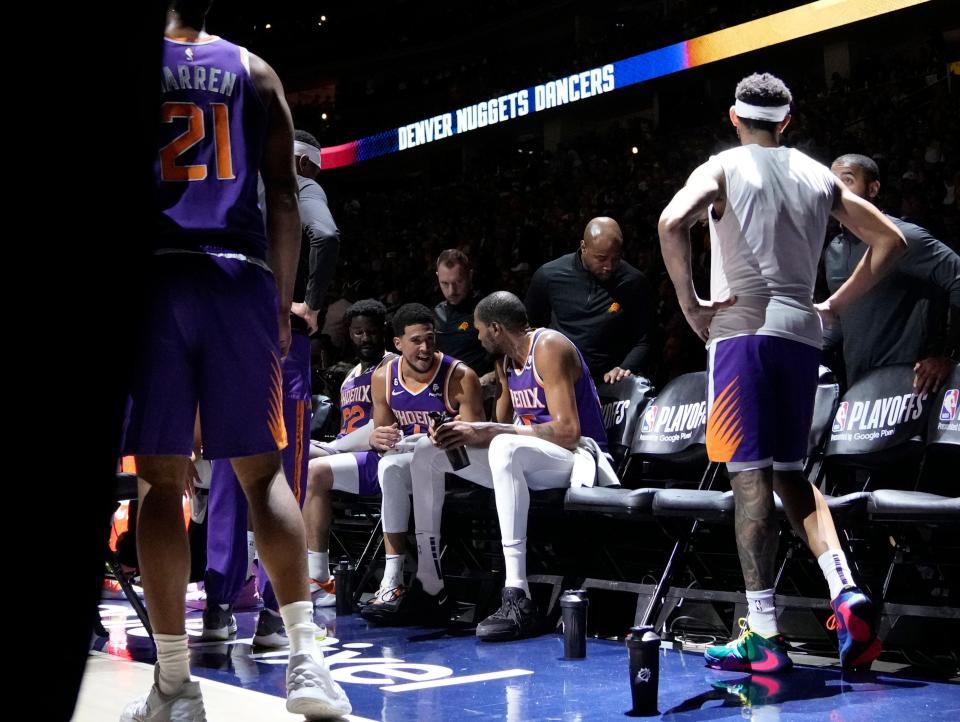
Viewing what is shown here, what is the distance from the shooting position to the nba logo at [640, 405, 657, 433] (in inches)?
185

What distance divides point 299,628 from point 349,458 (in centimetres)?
315

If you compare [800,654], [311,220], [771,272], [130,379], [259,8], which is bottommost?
[800,654]

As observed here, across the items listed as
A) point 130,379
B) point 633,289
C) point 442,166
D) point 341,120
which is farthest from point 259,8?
point 130,379

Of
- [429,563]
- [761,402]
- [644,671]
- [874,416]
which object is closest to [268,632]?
[429,563]

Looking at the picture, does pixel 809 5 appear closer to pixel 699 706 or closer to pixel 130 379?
pixel 699 706

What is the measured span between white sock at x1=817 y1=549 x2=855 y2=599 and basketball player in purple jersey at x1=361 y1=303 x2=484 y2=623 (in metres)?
2.14

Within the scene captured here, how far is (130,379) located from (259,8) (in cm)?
2776

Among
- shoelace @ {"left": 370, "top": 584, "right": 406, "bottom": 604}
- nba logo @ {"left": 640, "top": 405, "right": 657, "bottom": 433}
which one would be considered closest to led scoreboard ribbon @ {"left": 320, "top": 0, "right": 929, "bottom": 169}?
nba logo @ {"left": 640, "top": 405, "right": 657, "bottom": 433}

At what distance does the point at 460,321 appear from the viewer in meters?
6.16

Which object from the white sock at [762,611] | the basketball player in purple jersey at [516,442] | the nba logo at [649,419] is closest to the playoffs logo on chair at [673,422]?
the nba logo at [649,419]

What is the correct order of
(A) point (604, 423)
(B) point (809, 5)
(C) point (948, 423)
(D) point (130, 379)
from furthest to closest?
(B) point (809, 5)
(A) point (604, 423)
(C) point (948, 423)
(D) point (130, 379)

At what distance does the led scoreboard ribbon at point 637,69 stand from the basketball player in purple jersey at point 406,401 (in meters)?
8.17

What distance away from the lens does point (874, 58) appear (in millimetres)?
14055

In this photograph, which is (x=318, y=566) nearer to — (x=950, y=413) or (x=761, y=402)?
(x=761, y=402)
